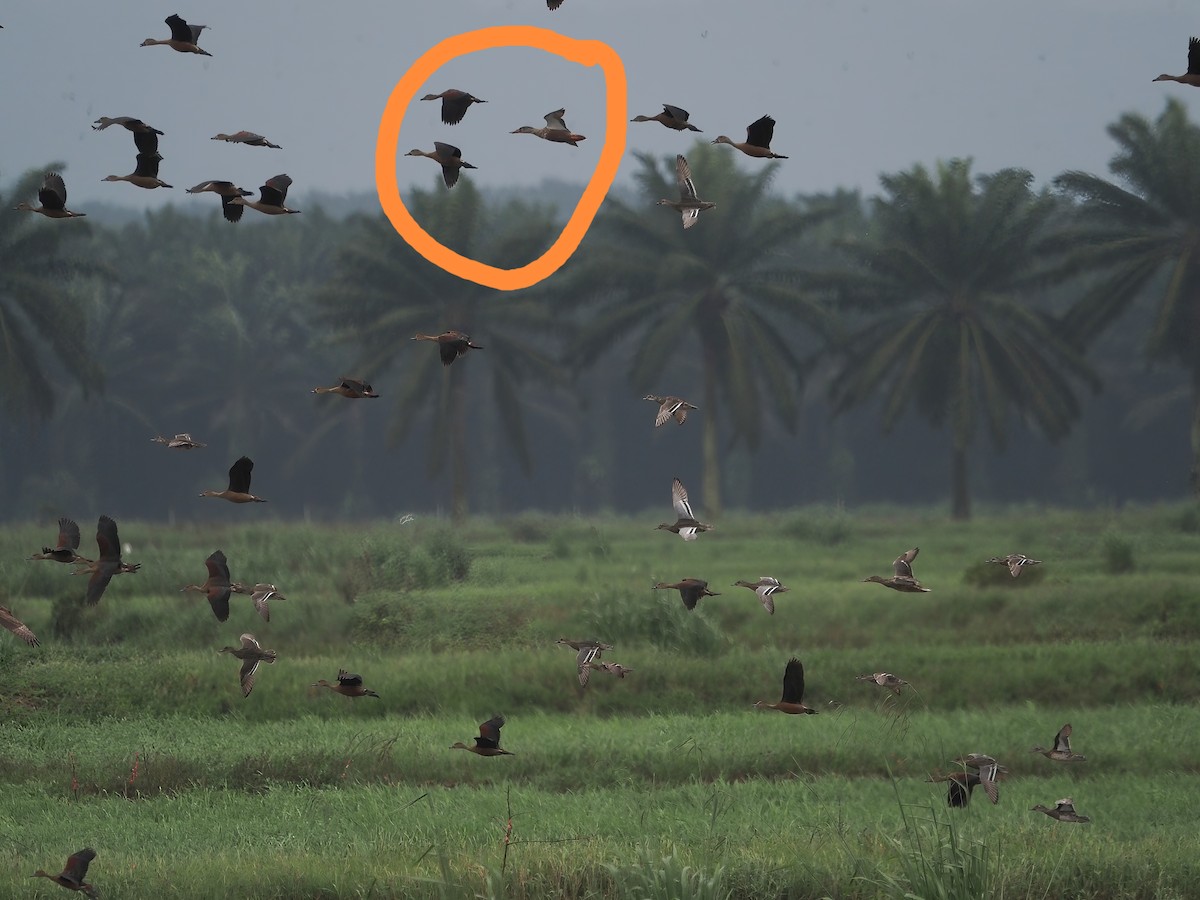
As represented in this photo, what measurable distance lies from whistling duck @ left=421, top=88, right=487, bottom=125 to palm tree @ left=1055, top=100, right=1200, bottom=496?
90.9 feet

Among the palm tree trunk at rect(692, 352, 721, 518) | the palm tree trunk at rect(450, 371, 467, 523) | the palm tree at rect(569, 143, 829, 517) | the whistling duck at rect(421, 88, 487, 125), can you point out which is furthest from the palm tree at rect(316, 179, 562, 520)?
the whistling duck at rect(421, 88, 487, 125)

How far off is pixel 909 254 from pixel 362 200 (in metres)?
112

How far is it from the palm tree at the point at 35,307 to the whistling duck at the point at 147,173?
2757 centimetres

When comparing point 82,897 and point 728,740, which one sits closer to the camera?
point 82,897

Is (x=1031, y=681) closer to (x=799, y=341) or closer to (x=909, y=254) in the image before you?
(x=909, y=254)

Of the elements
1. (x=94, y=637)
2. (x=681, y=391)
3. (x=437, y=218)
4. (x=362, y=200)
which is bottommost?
(x=94, y=637)

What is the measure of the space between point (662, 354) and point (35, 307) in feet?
44.8

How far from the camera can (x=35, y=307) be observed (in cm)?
3303

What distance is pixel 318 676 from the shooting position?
48.7 ft

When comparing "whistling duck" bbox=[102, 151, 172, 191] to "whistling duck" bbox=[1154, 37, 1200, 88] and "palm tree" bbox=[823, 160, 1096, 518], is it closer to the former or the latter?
"whistling duck" bbox=[1154, 37, 1200, 88]

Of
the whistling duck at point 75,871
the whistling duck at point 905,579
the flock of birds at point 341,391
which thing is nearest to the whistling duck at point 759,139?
the flock of birds at point 341,391

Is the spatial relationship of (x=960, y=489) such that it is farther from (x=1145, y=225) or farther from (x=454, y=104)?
(x=454, y=104)

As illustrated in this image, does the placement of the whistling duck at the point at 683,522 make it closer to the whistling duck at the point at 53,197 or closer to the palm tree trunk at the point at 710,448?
the whistling duck at the point at 53,197

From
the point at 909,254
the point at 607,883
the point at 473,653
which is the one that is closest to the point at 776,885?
the point at 607,883
